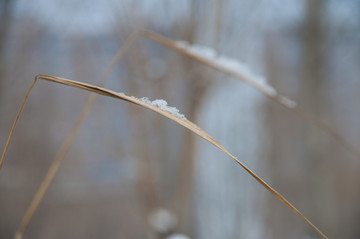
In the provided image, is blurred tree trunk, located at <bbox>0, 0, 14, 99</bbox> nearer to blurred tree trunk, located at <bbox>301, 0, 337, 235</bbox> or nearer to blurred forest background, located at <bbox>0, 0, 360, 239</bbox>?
blurred forest background, located at <bbox>0, 0, 360, 239</bbox>

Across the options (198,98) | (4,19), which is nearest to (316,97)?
(198,98)

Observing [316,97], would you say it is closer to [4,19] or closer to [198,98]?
[198,98]

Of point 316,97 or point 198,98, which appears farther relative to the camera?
point 316,97

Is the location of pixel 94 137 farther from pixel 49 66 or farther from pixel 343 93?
pixel 343 93

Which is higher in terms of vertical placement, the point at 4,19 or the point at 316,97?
the point at 316,97

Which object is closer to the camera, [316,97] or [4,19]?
[4,19]

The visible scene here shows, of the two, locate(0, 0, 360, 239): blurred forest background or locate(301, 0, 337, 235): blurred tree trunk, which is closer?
locate(0, 0, 360, 239): blurred forest background

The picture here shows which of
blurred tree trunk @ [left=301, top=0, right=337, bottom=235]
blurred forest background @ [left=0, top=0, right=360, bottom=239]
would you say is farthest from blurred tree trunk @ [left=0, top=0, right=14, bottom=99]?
blurred tree trunk @ [left=301, top=0, right=337, bottom=235]

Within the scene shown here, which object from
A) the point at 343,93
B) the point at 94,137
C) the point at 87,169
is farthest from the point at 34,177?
A: the point at 343,93
